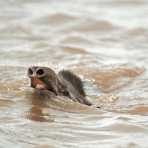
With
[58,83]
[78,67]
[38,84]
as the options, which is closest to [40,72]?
[38,84]

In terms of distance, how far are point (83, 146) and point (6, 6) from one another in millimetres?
7481

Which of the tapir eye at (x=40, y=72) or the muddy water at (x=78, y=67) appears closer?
the muddy water at (x=78, y=67)

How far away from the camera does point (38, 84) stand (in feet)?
20.4

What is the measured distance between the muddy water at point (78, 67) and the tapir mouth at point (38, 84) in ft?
0.78

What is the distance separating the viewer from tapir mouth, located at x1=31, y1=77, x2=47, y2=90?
6148mm

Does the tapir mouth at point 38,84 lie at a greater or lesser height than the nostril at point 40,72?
lesser

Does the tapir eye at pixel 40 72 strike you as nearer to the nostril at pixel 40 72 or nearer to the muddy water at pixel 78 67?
the nostril at pixel 40 72

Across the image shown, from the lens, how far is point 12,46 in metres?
9.82

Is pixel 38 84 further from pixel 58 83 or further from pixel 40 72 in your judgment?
pixel 58 83

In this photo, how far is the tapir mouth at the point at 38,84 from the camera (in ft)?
20.2

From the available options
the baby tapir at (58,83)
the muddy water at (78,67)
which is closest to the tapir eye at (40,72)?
the baby tapir at (58,83)

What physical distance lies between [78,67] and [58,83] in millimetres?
2337

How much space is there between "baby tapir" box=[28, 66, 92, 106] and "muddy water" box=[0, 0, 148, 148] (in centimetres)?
12

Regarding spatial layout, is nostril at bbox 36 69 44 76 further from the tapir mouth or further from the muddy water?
the muddy water
